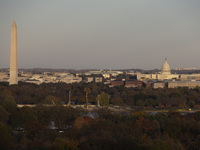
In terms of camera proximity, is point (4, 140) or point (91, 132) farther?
point (91, 132)

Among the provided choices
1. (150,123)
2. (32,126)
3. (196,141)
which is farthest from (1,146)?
(150,123)

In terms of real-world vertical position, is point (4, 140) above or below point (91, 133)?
above

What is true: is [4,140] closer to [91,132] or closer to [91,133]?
[91,133]

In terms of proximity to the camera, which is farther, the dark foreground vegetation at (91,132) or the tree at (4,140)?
the dark foreground vegetation at (91,132)

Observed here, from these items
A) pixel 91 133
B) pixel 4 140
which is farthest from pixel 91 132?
pixel 4 140

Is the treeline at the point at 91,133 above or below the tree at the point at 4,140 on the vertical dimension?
below

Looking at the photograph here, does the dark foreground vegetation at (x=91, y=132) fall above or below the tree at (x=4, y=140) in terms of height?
below

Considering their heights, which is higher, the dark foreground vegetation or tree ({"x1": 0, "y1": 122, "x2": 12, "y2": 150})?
tree ({"x1": 0, "y1": 122, "x2": 12, "y2": 150})

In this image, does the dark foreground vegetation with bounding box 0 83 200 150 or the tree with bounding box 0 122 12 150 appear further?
the dark foreground vegetation with bounding box 0 83 200 150
